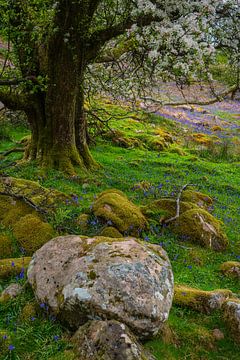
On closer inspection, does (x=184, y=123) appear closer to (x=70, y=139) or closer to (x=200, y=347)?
(x=70, y=139)

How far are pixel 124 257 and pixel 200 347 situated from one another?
1625 mm

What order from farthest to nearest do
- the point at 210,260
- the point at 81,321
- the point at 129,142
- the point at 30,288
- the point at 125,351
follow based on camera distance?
the point at 129,142
the point at 210,260
the point at 30,288
the point at 81,321
the point at 125,351

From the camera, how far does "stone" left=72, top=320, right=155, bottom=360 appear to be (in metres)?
4.25

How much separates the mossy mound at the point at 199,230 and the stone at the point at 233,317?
346cm

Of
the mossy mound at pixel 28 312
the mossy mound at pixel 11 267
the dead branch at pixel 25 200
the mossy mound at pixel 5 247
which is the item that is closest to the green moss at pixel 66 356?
the mossy mound at pixel 28 312

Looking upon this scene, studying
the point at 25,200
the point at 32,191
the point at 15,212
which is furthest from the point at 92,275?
the point at 32,191

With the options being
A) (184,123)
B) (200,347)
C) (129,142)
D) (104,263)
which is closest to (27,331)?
(104,263)

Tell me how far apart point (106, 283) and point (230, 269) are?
14.0 feet

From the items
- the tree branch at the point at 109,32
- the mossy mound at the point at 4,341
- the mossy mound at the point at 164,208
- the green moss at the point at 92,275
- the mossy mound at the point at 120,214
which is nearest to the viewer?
the mossy mound at the point at 4,341

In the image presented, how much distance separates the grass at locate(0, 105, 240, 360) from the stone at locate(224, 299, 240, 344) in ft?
0.31

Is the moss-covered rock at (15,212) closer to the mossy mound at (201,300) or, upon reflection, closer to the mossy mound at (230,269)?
the mossy mound at (201,300)

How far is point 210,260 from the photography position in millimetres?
8867

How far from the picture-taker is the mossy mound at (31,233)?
724 centimetres

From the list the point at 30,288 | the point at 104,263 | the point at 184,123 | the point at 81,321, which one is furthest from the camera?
the point at 184,123
